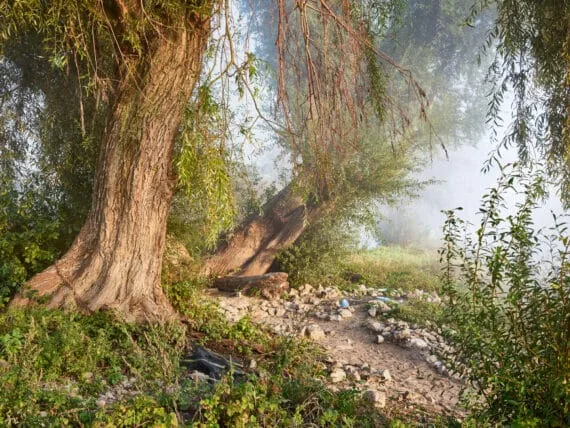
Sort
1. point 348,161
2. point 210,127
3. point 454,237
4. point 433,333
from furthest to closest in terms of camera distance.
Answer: point 348,161
point 433,333
point 210,127
point 454,237

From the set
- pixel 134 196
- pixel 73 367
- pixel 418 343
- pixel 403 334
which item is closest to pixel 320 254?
pixel 403 334

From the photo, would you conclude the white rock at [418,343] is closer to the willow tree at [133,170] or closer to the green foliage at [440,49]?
the willow tree at [133,170]

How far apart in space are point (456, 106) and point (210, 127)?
1620 centimetres

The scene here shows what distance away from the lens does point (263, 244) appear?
1081cm

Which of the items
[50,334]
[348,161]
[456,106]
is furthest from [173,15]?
[456,106]

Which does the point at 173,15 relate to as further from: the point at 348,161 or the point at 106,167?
the point at 348,161

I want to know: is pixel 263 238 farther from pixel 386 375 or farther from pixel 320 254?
pixel 386 375

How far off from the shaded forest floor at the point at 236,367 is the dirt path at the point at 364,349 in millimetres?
17

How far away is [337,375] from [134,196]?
267 centimetres

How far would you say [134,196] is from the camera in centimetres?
563

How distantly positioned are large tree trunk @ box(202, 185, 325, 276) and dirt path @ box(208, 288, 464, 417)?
143 centimetres

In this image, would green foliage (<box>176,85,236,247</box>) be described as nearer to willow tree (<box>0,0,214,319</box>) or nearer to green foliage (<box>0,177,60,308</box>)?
willow tree (<box>0,0,214,319</box>)

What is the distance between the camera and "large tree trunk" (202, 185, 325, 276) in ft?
34.3

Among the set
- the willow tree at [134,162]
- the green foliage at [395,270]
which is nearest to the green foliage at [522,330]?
the willow tree at [134,162]
